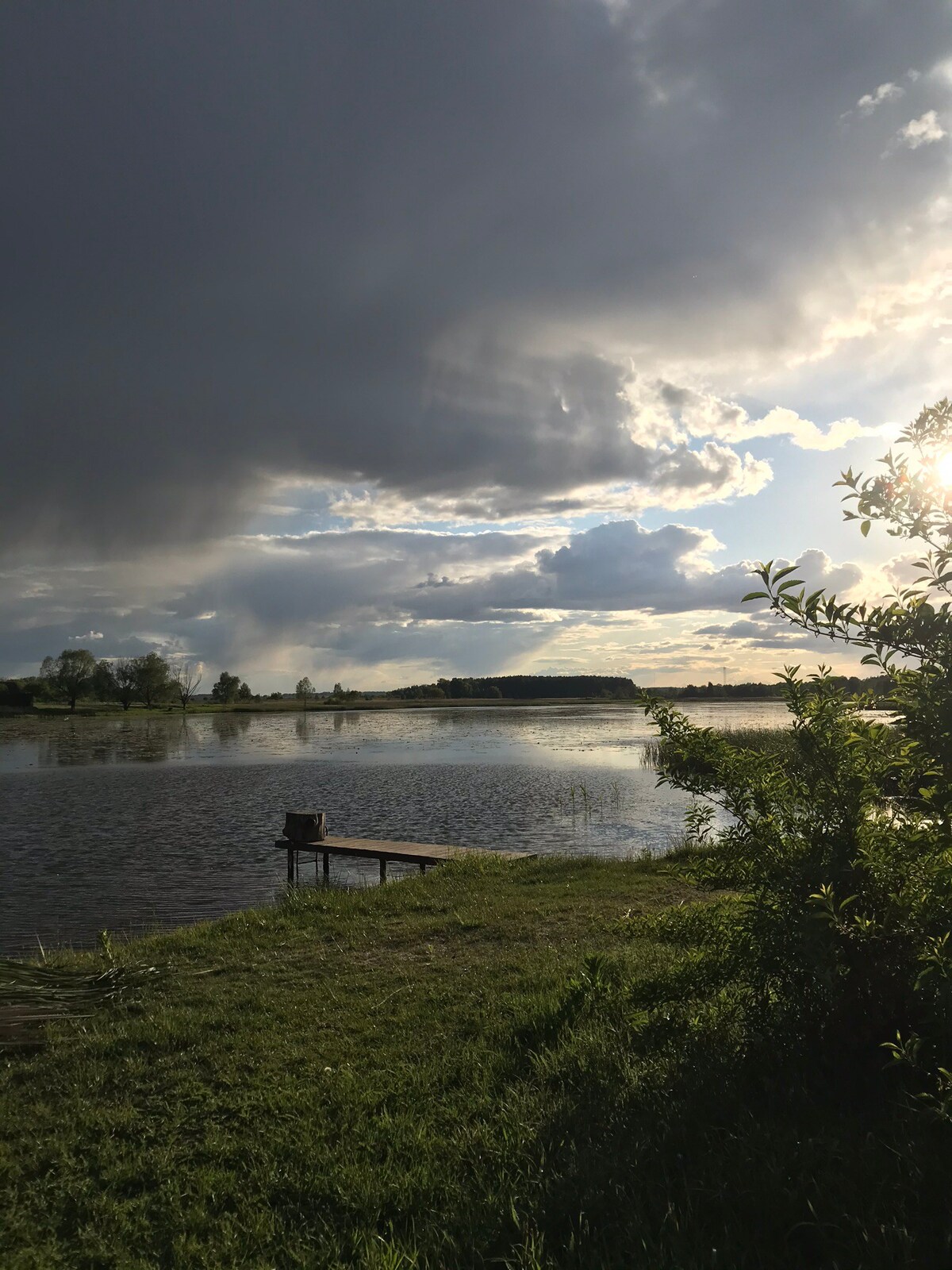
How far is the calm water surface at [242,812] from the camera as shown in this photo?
14797 mm

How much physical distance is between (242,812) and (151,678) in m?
120

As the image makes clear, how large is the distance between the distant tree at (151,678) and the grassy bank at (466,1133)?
138634 millimetres

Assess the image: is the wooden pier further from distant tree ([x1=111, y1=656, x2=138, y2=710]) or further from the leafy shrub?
distant tree ([x1=111, y1=656, x2=138, y2=710])

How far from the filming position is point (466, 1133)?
4457 millimetres

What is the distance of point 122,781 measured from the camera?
3556 cm

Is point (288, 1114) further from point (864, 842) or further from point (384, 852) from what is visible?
point (384, 852)

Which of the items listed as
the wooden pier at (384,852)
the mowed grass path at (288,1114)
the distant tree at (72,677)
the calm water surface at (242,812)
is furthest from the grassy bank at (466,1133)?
the distant tree at (72,677)

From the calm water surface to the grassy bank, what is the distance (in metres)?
7.22

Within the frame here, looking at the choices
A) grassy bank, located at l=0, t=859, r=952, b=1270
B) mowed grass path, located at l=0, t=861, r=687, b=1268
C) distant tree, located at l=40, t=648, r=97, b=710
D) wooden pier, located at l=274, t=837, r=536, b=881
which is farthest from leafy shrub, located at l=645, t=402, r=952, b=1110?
distant tree, located at l=40, t=648, r=97, b=710

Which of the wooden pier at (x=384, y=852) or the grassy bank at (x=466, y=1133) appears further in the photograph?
the wooden pier at (x=384, y=852)

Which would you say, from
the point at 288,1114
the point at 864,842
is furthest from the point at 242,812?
the point at 864,842

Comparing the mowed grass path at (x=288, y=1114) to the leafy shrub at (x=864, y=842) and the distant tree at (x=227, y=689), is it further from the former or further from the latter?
the distant tree at (x=227, y=689)

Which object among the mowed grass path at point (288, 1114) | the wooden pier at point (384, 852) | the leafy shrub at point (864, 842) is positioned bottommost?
the wooden pier at point (384, 852)

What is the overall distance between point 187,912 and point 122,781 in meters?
24.7
